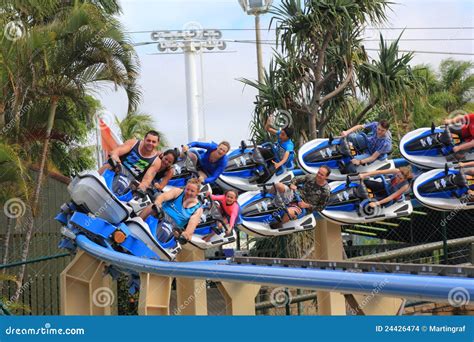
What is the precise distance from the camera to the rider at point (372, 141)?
31.1ft

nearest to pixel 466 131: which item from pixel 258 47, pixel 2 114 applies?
pixel 2 114

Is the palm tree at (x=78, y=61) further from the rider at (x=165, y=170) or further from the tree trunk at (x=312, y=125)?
the tree trunk at (x=312, y=125)

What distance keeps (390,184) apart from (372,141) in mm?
632

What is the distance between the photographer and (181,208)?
7.80 meters

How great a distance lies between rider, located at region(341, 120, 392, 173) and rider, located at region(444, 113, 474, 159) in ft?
2.22

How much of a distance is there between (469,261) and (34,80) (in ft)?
19.3

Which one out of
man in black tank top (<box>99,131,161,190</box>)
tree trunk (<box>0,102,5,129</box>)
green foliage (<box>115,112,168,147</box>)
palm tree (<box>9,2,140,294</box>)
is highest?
palm tree (<box>9,2,140,294</box>)

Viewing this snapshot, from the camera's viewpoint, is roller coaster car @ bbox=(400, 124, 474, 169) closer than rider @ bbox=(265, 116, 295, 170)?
Yes

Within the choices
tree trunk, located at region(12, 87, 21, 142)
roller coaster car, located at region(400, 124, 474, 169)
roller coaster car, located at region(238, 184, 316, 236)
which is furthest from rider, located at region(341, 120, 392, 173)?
tree trunk, located at region(12, 87, 21, 142)

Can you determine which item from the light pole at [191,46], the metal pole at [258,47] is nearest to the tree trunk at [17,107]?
the metal pole at [258,47]

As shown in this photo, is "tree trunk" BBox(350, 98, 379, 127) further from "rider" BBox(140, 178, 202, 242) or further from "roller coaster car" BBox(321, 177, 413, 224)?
"rider" BBox(140, 178, 202, 242)

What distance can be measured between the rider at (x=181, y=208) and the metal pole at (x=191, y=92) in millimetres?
14191

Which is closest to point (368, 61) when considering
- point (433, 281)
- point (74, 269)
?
point (74, 269)

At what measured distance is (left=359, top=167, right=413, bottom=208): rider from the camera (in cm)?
906
